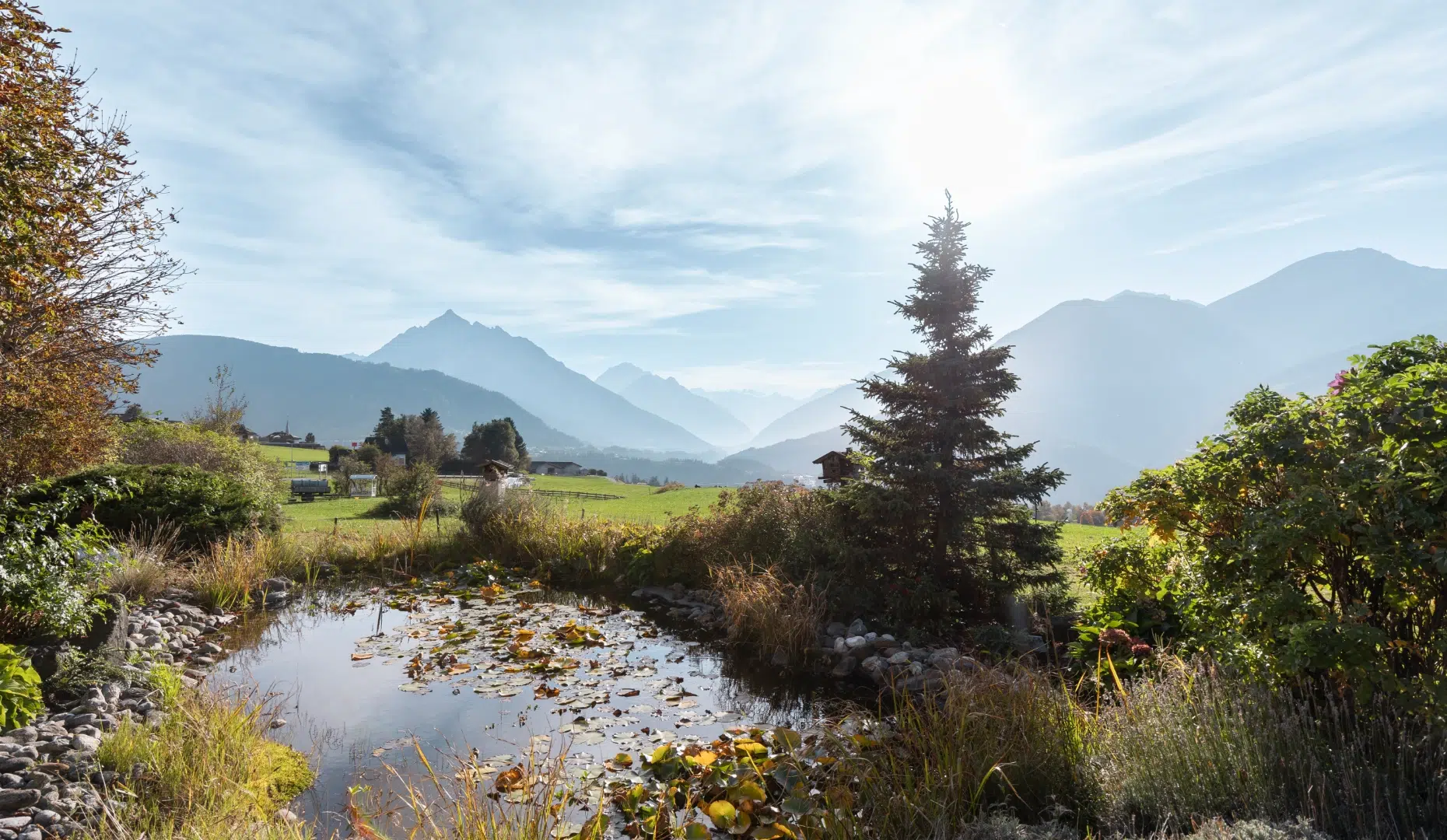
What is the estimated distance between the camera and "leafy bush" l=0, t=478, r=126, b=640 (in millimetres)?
5078

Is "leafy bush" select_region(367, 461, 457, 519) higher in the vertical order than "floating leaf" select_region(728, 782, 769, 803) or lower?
higher

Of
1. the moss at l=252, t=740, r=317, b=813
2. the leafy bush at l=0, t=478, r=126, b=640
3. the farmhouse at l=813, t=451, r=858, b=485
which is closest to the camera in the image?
the moss at l=252, t=740, r=317, b=813

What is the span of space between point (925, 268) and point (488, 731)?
7.29 meters

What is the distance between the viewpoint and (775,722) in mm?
6191

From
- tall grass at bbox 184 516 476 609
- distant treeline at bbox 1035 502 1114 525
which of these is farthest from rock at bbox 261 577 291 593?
distant treeline at bbox 1035 502 1114 525

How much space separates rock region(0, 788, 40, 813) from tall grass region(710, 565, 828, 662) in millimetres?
→ 6239

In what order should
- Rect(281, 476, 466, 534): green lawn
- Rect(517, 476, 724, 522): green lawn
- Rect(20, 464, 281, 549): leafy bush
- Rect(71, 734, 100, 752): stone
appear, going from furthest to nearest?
Rect(517, 476, 724, 522): green lawn < Rect(281, 476, 466, 534): green lawn < Rect(20, 464, 281, 549): leafy bush < Rect(71, 734, 100, 752): stone

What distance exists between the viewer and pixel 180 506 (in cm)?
1127

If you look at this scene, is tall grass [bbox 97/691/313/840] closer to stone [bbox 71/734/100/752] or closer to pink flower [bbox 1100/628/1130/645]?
stone [bbox 71/734/100/752]

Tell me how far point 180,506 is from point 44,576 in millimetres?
7185

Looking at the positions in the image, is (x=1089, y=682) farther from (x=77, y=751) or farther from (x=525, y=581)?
(x=525, y=581)

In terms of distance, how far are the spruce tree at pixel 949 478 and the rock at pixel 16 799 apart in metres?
7.43

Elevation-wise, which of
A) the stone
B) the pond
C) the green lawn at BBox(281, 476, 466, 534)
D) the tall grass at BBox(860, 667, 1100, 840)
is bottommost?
the pond

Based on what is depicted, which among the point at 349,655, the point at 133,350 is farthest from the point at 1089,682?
the point at 133,350
